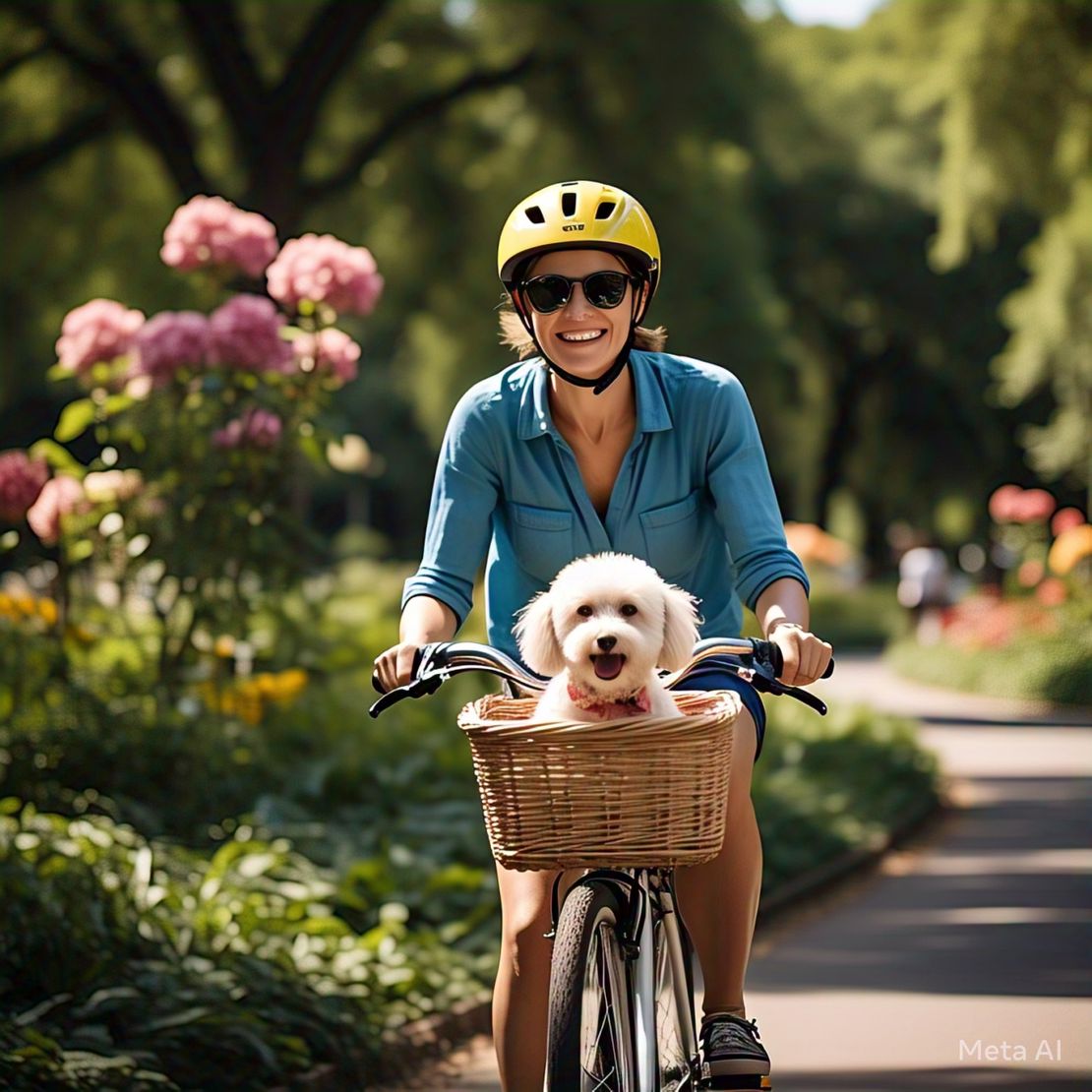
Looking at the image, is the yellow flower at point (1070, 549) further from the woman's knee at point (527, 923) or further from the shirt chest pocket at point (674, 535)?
the woman's knee at point (527, 923)

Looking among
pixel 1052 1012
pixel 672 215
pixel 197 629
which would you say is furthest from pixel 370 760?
pixel 672 215

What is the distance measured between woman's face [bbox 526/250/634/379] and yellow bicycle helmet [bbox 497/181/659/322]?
0.13ft

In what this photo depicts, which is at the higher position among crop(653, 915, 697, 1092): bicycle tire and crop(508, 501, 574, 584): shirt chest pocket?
crop(508, 501, 574, 584): shirt chest pocket

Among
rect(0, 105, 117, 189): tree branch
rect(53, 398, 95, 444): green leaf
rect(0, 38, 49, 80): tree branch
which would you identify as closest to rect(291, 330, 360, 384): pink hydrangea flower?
rect(53, 398, 95, 444): green leaf

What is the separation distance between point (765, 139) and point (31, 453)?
14.2 metres

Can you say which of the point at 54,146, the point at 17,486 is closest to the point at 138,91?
the point at 54,146

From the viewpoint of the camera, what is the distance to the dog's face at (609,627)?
3.45 meters

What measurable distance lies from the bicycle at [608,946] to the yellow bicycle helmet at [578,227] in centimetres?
A: 84

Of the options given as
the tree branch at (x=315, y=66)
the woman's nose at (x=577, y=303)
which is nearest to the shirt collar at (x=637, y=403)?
the woman's nose at (x=577, y=303)

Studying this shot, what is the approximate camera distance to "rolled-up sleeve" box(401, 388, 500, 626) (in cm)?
414

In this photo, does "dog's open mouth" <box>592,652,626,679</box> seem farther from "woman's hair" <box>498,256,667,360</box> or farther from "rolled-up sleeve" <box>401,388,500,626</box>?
"woman's hair" <box>498,256,667,360</box>

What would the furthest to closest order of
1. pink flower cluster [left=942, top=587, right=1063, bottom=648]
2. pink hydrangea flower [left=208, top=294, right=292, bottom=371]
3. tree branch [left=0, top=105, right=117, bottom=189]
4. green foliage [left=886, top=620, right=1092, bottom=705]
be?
pink flower cluster [left=942, top=587, right=1063, bottom=648] → green foliage [left=886, top=620, right=1092, bottom=705] → tree branch [left=0, top=105, right=117, bottom=189] → pink hydrangea flower [left=208, top=294, right=292, bottom=371]

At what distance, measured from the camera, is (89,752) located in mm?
8188

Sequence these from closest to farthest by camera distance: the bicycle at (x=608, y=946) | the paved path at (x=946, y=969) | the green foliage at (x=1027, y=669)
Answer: the bicycle at (x=608, y=946)
the paved path at (x=946, y=969)
the green foliage at (x=1027, y=669)
